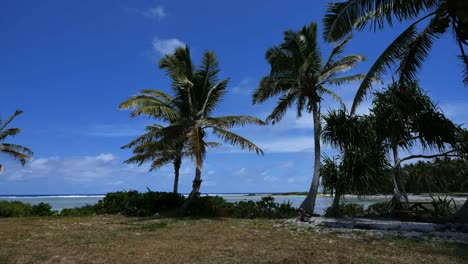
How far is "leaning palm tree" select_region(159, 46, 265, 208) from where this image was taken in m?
16.0

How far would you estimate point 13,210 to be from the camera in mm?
17984

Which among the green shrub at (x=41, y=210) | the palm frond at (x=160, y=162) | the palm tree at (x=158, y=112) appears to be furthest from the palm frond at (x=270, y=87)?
the green shrub at (x=41, y=210)

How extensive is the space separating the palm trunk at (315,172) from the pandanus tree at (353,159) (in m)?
0.71

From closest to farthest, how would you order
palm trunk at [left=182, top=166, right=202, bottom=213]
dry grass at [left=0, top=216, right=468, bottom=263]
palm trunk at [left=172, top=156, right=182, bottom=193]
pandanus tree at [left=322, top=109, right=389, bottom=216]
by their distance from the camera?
dry grass at [left=0, top=216, right=468, bottom=263], pandanus tree at [left=322, top=109, right=389, bottom=216], palm trunk at [left=182, top=166, right=202, bottom=213], palm trunk at [left=172, top=156, right=182, bottom=193]

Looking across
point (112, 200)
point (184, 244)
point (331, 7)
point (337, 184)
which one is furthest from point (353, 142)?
point (112, 200)

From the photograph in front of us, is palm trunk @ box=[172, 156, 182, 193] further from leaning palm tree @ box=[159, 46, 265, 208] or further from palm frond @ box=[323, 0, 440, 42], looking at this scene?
palm frond @ box=[323, 0, 440, 42]

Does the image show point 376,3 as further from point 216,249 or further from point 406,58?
point 216,249

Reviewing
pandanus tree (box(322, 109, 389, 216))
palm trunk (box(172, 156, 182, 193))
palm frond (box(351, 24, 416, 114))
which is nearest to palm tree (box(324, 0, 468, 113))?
palm frond (box(351, 24, 416, 114))

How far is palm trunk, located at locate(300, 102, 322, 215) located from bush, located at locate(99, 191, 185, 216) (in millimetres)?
6440

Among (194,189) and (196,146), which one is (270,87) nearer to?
(196,146)

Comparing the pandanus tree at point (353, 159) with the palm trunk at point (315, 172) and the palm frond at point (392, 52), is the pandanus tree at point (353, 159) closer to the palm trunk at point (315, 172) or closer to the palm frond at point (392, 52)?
the palm trunk at point (315, 172)

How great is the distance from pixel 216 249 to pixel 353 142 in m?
8.54

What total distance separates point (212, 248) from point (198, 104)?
33.8ft

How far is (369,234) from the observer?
395 inches
